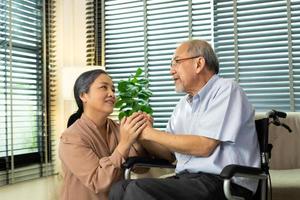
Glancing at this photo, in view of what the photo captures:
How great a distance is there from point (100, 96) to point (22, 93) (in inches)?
64.6

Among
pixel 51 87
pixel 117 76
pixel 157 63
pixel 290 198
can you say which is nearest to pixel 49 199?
pixel 51 87

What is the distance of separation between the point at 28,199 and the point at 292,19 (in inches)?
99.2

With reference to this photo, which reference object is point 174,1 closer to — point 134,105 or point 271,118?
point 134,105

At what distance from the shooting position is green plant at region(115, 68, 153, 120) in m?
3.11

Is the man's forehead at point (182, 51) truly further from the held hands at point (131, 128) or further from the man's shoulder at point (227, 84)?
the held hands at point (131, 128)

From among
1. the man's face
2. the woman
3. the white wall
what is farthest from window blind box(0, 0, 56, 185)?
the man's face

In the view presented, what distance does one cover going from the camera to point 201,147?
155 cm

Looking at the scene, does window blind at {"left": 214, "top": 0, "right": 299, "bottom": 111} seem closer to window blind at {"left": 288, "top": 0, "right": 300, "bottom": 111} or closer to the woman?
window blind at {"left": 288, "top": 0, "right": 300, "bottom": 111}

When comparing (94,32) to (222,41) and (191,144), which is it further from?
(191,144)

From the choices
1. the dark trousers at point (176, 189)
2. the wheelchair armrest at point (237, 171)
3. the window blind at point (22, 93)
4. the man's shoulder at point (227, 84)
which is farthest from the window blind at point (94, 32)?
the wheelchair armrest at point (237, 171)

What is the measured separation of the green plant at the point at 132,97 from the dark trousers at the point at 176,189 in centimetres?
156

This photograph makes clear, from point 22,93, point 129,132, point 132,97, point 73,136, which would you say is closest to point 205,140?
point 129,132

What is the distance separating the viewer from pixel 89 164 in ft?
5.31

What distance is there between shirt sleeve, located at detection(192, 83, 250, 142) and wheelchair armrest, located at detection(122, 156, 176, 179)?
283 millimetres
